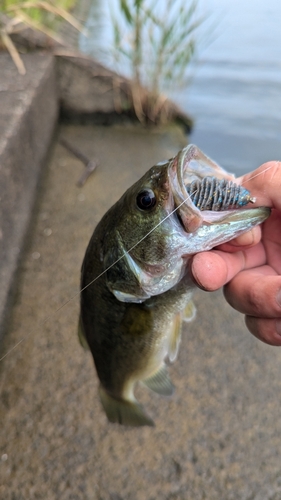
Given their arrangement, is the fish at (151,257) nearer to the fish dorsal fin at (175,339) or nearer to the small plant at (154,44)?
the fish dorsal fin at (175,339)

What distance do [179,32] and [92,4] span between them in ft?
42.3

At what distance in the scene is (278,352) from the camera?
2539mm

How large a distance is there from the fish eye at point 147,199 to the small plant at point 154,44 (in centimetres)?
367

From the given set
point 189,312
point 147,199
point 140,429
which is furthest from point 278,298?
point 140,429

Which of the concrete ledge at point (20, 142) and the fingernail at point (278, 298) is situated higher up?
the fingernail at point (278, 298)

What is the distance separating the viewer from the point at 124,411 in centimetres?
185

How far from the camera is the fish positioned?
130 centimetres

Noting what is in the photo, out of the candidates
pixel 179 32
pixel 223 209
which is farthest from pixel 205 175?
pixel 179 32

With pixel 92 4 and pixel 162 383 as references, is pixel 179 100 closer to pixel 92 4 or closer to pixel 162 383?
pixel 162 383

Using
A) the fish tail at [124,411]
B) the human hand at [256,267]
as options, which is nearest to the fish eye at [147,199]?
the human hand at [256,267]

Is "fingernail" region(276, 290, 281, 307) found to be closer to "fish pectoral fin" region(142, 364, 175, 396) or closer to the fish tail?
"fish pectoral fin" region(142, 364, 175, 396)

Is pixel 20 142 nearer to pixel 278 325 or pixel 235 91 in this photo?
pixel 278 325

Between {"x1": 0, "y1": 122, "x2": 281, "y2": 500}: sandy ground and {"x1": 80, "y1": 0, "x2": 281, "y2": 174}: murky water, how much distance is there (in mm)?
3656

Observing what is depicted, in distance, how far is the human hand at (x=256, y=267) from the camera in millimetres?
1429
